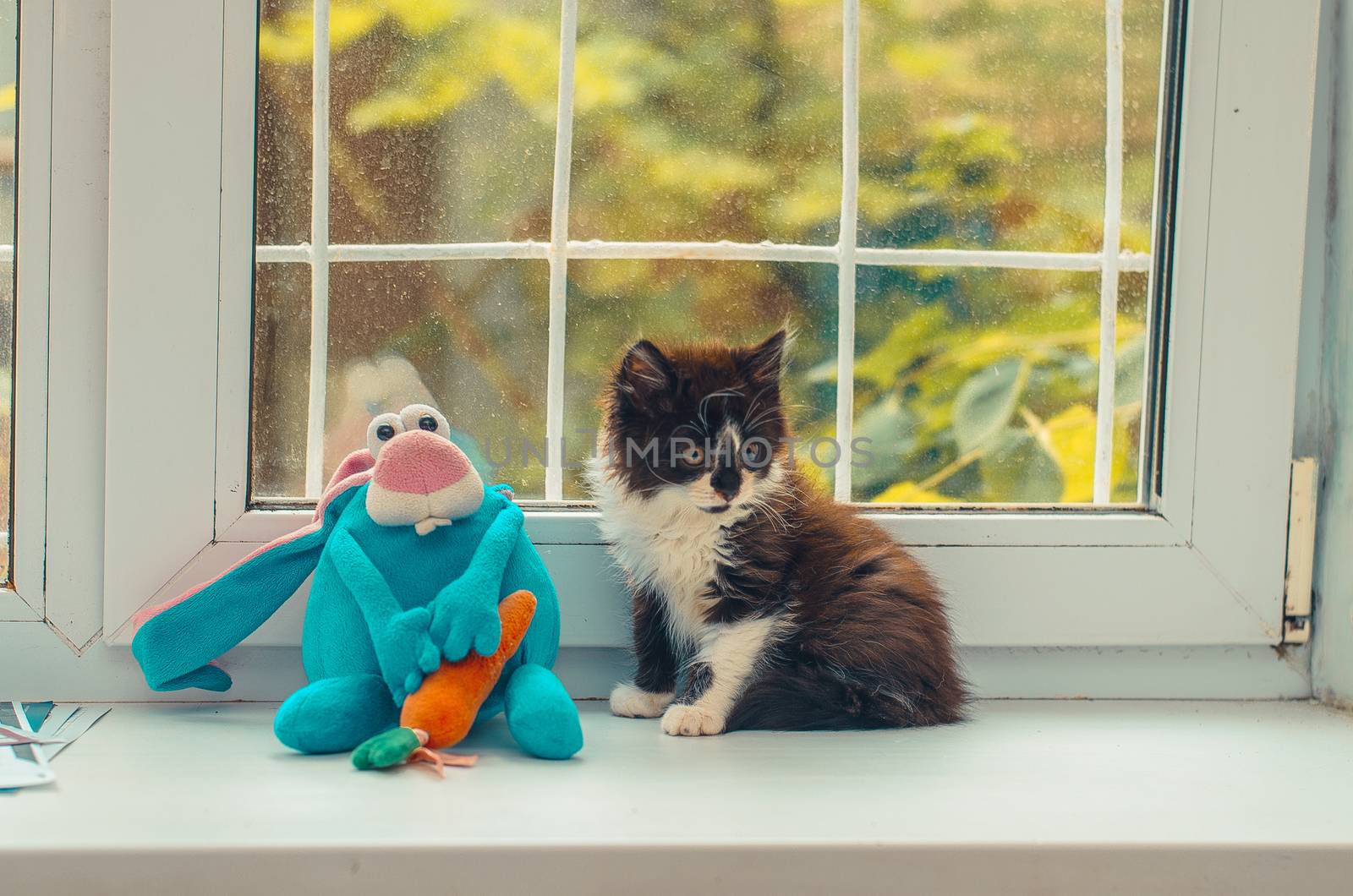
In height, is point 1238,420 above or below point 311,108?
below

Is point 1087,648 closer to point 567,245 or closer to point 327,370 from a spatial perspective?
point 567,245

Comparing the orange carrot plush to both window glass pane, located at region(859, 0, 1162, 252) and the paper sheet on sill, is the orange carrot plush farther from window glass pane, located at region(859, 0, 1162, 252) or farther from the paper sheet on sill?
window glass pane, located at region(859, 0, 1162, 252)

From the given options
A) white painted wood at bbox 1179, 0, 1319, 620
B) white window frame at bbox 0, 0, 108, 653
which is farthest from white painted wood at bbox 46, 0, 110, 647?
white painted wood at bbox 1179, 0, 1319, 620

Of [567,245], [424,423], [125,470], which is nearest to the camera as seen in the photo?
[424,423]

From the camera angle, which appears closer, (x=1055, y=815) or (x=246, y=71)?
(x=1055, y=815)

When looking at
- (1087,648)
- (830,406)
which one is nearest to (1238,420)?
(1087,648)

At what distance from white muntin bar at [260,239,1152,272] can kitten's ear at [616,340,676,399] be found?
0.61 ft

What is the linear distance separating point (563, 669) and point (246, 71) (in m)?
0.76

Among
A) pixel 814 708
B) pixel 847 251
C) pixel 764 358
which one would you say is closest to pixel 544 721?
pixel 814 708

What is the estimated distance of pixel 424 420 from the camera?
105cm

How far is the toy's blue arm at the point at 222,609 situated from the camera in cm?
107

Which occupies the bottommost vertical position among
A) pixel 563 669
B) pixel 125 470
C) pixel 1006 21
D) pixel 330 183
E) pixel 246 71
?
pixel 563 669

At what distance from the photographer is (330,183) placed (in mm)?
1242

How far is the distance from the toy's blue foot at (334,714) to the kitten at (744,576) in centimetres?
29
